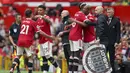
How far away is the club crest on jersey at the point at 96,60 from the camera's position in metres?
19.7

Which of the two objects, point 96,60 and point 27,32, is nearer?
point 96,60

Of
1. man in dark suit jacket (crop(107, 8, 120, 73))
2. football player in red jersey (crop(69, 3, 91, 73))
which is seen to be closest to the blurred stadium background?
football player in red jersey (crop(69, 3, 91, 73))

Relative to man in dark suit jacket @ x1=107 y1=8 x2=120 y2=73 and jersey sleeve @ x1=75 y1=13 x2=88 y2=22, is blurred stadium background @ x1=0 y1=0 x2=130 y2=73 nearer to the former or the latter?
jersey sleeve @ x1=75 y1=13 x2=88 y2=22

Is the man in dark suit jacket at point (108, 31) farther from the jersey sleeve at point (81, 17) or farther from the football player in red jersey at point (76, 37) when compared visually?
the football player in red jersey at point (76, 37)

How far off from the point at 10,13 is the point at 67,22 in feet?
35.2

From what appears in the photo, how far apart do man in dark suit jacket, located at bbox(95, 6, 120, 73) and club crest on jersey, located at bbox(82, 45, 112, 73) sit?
0.99m

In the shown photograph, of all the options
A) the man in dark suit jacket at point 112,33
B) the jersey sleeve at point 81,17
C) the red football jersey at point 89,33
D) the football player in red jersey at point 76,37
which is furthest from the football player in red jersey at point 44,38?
the man in dark suit jacket at point 112,33

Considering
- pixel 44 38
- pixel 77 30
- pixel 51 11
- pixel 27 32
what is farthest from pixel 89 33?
pixel 51 11

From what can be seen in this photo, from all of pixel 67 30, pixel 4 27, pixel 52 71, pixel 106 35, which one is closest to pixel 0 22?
pixel 4 27

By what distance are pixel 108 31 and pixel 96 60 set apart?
1740 millimetres

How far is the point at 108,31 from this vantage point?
21.2 meters

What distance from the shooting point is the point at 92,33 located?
2195cm

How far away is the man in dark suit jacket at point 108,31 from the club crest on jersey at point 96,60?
99 centimetres

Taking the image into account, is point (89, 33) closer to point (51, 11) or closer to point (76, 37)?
point (76, 37)
